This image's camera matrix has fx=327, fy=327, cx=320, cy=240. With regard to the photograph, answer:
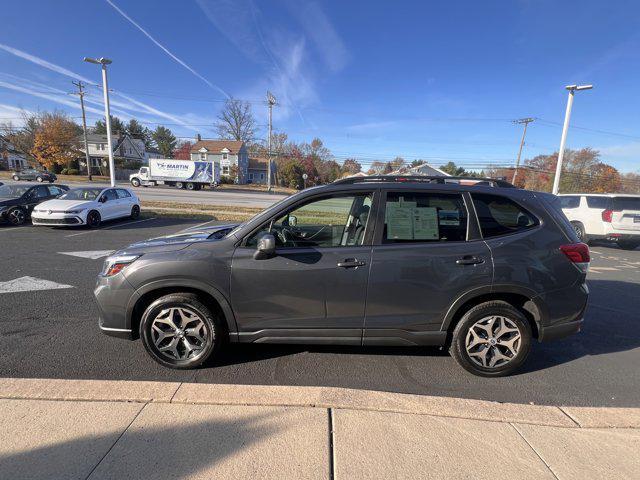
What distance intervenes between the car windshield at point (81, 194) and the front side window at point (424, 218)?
39.9ft

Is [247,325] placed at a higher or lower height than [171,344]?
higher

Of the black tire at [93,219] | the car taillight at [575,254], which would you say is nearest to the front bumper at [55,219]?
the black tire at [93,219]

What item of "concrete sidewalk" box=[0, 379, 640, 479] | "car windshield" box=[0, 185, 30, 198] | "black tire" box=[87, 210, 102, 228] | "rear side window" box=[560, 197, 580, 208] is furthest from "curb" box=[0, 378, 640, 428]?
"car windshield" box=[0, 185, 30, 198]

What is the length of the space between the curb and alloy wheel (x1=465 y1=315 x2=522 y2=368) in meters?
0.51

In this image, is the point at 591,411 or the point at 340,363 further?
the point at 340,363

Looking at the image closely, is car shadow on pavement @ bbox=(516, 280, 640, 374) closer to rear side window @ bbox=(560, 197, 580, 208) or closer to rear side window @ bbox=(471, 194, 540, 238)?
rear side window @ bbox=(471, 194, 540, 238)

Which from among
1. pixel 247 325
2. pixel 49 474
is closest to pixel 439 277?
pixel 247 325

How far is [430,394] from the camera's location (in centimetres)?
283

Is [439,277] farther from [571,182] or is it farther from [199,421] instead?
[571,182]

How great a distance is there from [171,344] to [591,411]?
3599 millimetres

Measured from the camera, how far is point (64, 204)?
35.1 feet

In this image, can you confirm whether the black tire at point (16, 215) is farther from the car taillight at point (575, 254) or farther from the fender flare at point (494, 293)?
the car taillight at point (575, 254)

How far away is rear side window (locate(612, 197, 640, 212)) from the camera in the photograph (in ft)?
32.4

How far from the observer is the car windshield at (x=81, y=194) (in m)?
11.4
